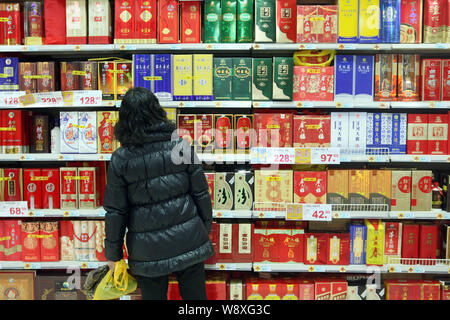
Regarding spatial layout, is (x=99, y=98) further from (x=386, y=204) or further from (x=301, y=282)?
(x=386, y=204)

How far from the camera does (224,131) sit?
3074mm

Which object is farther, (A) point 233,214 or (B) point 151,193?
(A) point 233,214

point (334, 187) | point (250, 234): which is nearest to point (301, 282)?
point (250, 234)

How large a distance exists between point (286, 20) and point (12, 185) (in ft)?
8.29

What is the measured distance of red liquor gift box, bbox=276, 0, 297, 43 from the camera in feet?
9.95

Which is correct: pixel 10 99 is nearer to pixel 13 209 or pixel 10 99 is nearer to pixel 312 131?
pixel 13 209

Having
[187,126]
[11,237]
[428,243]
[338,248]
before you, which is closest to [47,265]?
[11,237]

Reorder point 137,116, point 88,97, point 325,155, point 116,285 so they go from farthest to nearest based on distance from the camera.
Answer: point 88,97 < point 325,155 < point 116,285 < point 137,116

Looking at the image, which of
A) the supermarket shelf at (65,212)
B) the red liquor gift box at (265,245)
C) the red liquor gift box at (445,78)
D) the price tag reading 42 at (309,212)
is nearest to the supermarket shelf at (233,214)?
the red liquor gift box at (265,245)

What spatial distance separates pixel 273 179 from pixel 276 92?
26.5 inches

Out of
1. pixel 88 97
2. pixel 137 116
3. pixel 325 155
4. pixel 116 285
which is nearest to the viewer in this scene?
pixel 137 116

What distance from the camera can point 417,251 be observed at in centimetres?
310

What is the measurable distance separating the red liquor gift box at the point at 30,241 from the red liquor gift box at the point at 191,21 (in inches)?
75.7

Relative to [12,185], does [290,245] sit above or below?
below
